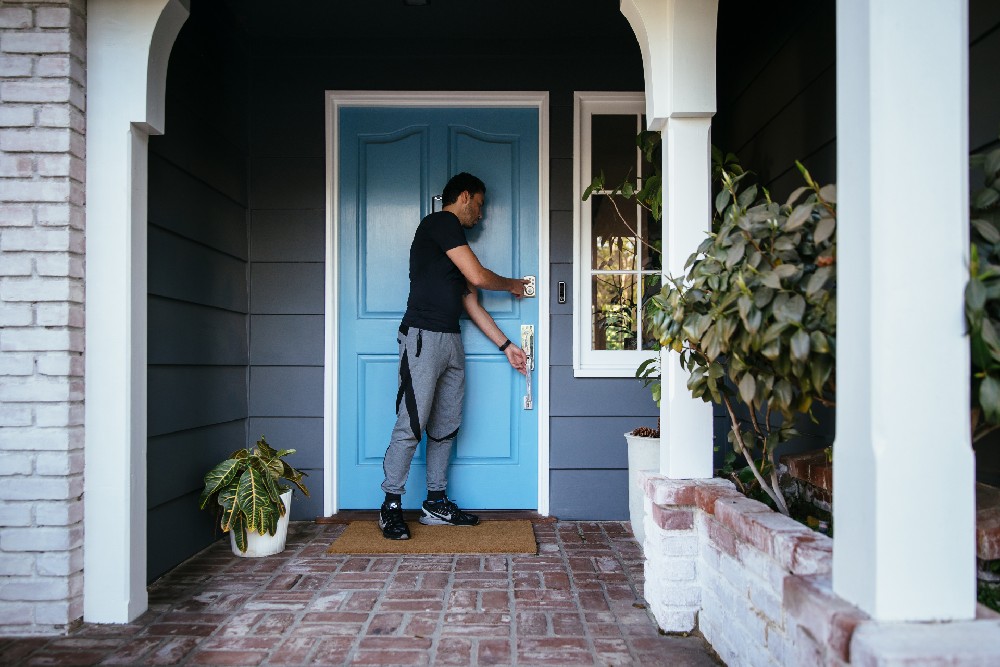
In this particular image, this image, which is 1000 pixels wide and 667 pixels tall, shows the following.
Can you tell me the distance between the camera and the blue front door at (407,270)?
11.0ft

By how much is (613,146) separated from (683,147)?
4.18ft

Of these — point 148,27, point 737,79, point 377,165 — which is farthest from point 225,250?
point 737,79

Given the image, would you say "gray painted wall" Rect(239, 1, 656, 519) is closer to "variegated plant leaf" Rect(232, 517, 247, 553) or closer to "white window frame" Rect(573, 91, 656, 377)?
"white window frame" Rect(573, 91, 656, 377)

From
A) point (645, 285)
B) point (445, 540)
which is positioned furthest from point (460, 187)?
point (445, 540)

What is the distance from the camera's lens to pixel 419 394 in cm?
296

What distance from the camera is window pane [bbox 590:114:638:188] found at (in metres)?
Answer: 3.38

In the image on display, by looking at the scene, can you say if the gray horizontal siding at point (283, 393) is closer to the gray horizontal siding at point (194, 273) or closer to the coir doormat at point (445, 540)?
the gray horizontal siding at point (194, 273)

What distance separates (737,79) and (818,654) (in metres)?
2.79

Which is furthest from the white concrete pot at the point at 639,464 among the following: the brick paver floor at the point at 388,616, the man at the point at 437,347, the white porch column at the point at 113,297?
the white porch column at the point at 113,297

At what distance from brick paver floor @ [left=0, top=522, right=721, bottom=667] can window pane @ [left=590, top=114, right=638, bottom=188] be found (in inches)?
73.3

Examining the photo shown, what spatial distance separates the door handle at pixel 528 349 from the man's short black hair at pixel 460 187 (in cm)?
72

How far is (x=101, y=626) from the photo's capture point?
2.06 m

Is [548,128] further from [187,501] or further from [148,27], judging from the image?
[187,501]

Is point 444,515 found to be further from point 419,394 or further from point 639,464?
point 639,464
